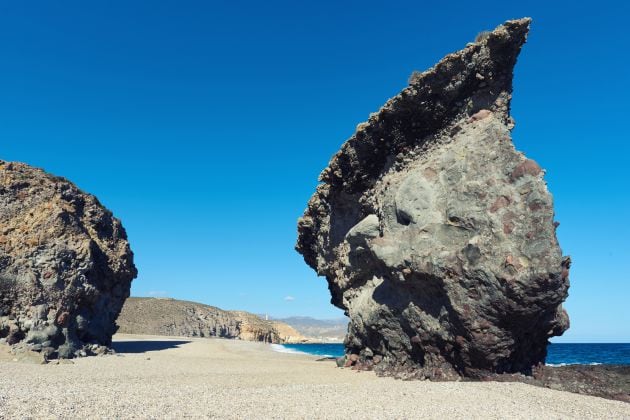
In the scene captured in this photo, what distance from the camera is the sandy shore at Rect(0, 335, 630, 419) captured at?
8742 millimetres

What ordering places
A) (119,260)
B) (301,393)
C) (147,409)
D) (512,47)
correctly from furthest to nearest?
(119,260)
(512,47)
(301,393)
(147,409)

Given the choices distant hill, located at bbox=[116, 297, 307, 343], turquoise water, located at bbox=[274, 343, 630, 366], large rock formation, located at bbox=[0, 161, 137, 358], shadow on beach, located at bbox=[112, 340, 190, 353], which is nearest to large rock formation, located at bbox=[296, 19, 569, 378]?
large rock formation, located at bbox=[0, 161, 137, 358]

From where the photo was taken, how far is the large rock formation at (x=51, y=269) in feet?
66.9

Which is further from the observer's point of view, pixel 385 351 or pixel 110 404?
pixel 385 351

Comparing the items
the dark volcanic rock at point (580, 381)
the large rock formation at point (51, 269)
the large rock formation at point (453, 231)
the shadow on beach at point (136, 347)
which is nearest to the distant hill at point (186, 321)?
the shadow on beach at point (136, 347)

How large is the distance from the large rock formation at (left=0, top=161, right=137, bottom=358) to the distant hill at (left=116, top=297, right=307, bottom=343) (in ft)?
134

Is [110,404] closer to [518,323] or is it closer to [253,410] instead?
[253,410]

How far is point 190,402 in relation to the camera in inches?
381

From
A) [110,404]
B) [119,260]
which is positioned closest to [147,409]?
[110,404]

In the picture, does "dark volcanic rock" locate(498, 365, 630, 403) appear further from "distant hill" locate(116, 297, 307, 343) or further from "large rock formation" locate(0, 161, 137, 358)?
"distant hill" locate(116, 297, 307, 343)

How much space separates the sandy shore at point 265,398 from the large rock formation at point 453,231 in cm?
191

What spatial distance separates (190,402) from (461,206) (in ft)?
33.2

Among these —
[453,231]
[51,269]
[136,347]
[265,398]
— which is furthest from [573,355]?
[51,269]

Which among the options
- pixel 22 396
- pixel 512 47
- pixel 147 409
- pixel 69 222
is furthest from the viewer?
pixel 69 222
